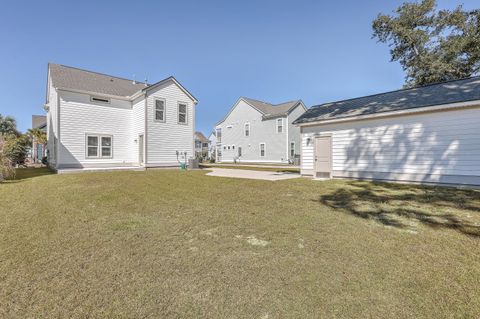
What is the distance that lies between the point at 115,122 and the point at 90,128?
166 centimetres

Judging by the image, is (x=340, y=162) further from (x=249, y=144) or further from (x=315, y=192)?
(x=249, y=144)

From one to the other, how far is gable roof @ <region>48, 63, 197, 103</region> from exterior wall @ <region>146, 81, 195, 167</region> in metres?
0.54

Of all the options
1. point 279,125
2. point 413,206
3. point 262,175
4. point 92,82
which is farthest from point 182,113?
point 413,206

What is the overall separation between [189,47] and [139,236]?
67.0ft

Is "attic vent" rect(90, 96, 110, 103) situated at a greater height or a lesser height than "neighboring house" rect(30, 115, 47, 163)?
greater

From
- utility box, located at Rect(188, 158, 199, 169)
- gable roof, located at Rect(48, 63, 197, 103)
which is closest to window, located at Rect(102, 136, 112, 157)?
gable roof, located at Rect(48, 63, 197, 103)

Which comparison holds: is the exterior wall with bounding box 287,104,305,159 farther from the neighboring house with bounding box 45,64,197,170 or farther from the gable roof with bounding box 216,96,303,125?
the neighboring house with bounding box 45,64,197,170

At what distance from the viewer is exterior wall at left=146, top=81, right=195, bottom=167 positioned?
15453mm

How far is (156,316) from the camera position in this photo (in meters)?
1.94

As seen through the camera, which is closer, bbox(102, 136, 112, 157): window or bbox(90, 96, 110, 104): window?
bbox(90, 96, 110, 104): window

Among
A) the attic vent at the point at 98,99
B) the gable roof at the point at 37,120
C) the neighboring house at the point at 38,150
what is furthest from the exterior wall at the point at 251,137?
the gable roof at the point at 37,120

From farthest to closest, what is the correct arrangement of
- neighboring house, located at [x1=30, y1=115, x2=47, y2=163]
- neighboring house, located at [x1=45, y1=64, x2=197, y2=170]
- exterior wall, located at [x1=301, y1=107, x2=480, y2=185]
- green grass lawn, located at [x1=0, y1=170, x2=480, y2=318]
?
neighboring house, located at [x1=30, y1=115, x2=47, y2=163]
neighboring house, located at [x1=45, y1=64, x2=197, y2=170]
exterior wall, located at [x1=301, y1=107, x2=480, y2=185]
green grass lawn, located at [x1=0, y1=170, x2=480, y2=318]

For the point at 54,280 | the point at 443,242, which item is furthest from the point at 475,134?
the point at 54,280

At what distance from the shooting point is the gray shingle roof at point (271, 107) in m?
27.7
